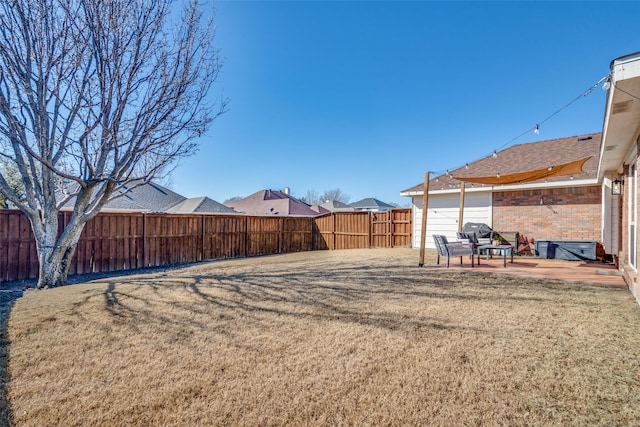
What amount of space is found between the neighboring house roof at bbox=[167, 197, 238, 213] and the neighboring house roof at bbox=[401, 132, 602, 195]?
576 inches

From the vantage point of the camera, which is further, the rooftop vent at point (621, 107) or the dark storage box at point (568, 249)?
the dark storage box at point (568, 249)

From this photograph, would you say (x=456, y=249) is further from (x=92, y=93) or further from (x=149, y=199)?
(x=149, y=199)

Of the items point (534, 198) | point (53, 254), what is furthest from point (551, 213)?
point (53, 254)

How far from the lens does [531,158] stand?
1293 cm

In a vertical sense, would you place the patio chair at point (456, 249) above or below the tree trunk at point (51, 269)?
above

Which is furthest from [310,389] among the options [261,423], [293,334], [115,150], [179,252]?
[179,252]

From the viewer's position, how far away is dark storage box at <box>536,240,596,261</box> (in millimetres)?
9250

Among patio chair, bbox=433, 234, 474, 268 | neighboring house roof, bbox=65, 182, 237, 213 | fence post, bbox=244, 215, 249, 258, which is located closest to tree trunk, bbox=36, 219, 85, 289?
fence post, bbox=244, 215, 249, 258

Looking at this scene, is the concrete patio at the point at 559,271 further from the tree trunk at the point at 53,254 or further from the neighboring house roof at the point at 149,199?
the neighboring house roof at the point at 149,199

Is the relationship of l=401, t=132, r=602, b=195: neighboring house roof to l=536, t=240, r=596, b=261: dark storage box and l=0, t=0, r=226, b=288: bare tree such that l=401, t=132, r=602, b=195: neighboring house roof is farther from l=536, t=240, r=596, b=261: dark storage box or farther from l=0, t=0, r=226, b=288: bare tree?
l=0, t=0, r=226, b=288: bare tree

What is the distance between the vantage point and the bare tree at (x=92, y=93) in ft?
22.1

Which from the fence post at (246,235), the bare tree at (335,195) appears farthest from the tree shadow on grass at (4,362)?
Result: the bare tree at (335,195)

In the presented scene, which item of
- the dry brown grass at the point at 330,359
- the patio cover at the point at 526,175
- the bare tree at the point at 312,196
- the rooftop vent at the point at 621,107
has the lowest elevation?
the dry brown grass at the point at 330,359

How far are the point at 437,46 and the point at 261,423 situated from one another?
12.3 meters
